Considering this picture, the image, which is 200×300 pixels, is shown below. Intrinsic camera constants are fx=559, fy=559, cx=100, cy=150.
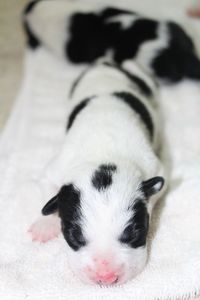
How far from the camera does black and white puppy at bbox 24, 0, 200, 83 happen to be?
140 inches

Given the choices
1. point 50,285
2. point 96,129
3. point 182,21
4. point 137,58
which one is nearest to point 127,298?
point 50,285

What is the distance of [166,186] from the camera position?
2764 mm

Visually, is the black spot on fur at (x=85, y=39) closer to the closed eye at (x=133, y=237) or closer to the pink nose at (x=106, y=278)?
the closed eye at (x=133, y=237)

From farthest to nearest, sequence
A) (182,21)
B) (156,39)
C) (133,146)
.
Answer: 1. (182,21)
2. (156,39)
3. (133,146)

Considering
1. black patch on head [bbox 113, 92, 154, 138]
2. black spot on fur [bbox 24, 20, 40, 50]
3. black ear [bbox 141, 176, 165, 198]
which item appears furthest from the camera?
black spot on fur [bbox 24, 20, 40, 50]

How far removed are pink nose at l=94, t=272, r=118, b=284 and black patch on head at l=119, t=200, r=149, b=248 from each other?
14cm

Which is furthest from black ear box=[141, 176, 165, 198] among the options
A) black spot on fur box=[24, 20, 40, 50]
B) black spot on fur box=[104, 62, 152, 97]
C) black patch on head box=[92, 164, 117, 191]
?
black spot on fur box=[24, 20, 40, 50]

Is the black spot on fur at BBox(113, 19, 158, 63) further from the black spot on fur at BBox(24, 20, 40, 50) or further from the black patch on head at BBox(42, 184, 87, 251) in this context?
the black patch on head at BBox(42, 184, 87, 251)

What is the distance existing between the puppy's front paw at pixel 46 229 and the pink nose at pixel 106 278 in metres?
0.48

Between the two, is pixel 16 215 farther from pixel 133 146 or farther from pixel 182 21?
pixel 182 21

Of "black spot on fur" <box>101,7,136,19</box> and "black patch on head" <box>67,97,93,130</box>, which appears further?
"black spot on fur" <box>101,7,136,19</box>

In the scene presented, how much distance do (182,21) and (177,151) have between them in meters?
1.44

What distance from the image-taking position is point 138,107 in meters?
2.93

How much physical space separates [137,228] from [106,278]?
0.25 m
